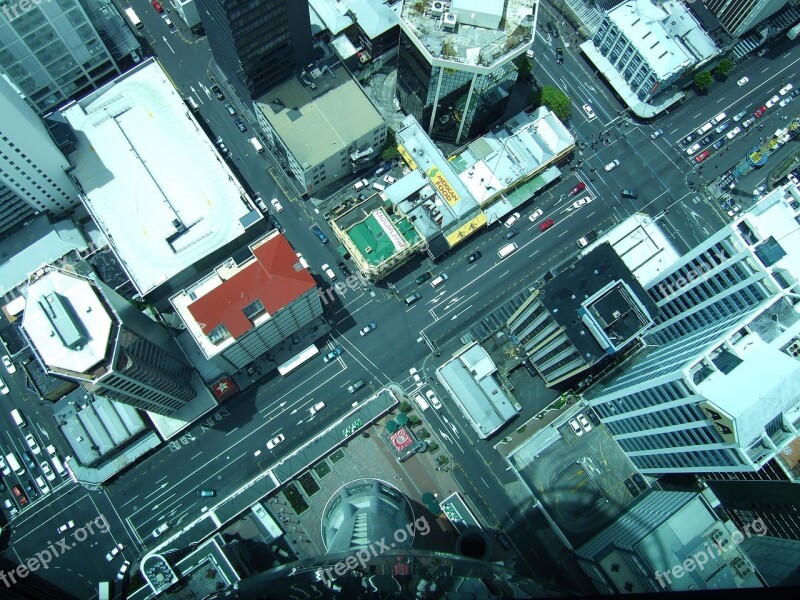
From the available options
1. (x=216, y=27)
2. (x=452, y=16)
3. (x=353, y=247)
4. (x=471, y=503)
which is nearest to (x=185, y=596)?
(x=471, y=503)

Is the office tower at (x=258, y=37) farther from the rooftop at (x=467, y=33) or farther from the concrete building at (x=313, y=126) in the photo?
the rooftop at (x=467, y=33)

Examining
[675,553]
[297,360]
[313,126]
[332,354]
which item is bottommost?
[675,553]

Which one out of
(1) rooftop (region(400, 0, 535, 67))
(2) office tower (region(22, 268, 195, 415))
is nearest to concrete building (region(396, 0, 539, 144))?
A: (1) rooftop (region(400, 0, 535, 67))

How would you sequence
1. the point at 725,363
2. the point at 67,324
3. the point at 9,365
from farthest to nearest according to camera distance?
the point at 9,365
the point at 725,363
the point at 67,324

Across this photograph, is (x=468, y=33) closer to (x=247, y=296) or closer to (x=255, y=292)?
(x=255, y=292)

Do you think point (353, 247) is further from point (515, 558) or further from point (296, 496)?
point (515, 558)


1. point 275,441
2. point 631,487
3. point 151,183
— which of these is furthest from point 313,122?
point 631,487
